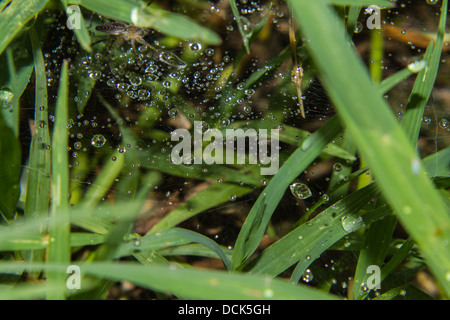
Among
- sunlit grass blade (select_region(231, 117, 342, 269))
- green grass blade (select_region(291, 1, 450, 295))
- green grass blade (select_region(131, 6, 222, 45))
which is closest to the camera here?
green grass blade (select_region(291, 1, 450, 295))

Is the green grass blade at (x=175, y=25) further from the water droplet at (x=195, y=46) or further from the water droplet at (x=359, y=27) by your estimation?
the water droplet at (x=359, y=27)

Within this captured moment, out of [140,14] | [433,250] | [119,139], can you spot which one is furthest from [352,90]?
[119,139]

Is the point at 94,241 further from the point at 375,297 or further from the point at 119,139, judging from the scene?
the point at 375,297

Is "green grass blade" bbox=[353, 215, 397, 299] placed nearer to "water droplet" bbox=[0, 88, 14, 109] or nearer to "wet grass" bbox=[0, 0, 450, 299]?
"wet grass" bbox=[0, 0, 450, 299]

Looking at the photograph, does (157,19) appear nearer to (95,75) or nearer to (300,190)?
(95,75)

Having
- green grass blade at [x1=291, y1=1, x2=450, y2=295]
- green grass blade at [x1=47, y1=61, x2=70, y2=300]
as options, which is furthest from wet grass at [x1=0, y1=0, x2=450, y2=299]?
green grass blade at [x1=291, y1=1, x2=450, y2=295]

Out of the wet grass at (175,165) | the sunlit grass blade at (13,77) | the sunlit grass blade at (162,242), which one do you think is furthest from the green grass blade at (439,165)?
the sunlit grass blade at (13,77)
